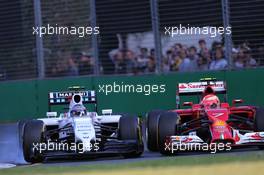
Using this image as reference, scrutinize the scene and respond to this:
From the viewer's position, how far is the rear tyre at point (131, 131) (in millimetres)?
12250

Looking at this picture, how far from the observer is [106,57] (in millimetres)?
18406

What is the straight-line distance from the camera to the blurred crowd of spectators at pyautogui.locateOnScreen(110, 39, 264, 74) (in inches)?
680

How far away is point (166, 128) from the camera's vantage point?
39.4ft

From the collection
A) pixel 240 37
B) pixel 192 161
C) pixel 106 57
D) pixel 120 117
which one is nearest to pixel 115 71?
pixel 106 57

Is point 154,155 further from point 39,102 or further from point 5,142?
point 39,102

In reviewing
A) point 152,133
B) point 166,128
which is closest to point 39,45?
point 152,133

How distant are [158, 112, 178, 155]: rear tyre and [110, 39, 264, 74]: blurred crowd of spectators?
558 cm

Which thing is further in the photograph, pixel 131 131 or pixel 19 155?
pixel 19 155

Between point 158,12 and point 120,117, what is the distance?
19.5ft

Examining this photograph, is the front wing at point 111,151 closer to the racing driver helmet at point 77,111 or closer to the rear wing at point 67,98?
the racing driver helmet at point 77,111

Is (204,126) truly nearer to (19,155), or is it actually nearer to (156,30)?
(19,155)

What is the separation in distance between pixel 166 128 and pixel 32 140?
220 centimetres

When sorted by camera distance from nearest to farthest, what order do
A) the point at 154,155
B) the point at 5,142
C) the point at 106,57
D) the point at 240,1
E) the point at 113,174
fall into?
1. the point at 113,174
2. the point at 154,155
3. the point at 5,142
4. the point at 240,1
5. the point at 106,57

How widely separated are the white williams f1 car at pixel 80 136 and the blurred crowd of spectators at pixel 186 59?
505cm
